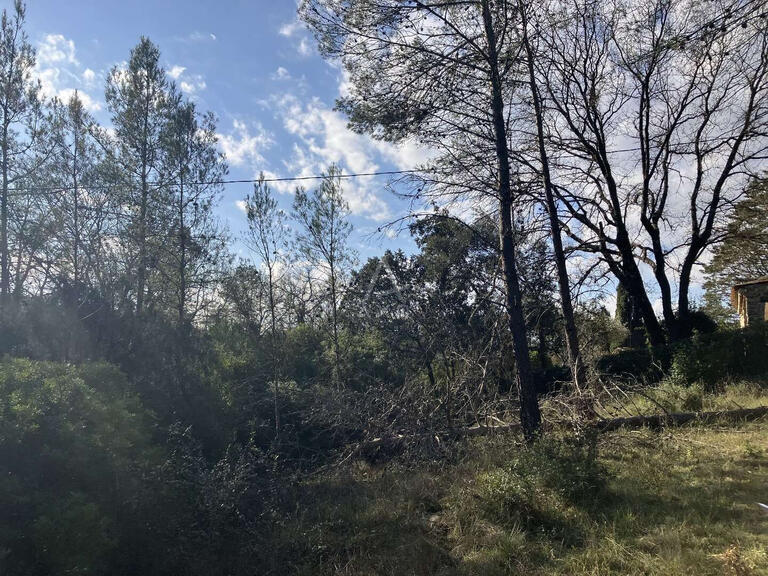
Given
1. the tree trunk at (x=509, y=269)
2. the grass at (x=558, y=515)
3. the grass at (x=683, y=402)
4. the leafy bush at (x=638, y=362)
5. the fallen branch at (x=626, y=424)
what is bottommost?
the grass at (x=558, y=515)

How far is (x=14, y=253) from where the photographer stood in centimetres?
1258

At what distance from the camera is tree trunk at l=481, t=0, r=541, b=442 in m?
6.91

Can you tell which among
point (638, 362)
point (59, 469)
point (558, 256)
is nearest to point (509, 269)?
point (558, 256)

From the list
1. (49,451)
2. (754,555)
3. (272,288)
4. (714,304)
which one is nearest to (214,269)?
(272,288)

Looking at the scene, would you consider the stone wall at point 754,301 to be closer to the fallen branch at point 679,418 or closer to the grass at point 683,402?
the grass at point 683,402

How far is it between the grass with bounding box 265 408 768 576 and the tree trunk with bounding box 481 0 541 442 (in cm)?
70

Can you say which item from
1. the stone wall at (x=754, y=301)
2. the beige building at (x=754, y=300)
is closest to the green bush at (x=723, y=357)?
the beige building at (x=754, y=300)

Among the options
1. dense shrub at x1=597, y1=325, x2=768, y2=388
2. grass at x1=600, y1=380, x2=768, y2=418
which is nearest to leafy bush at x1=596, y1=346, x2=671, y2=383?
dense shrub at x1=597, y1=325, x2=768, y2=388

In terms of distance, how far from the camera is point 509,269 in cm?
702

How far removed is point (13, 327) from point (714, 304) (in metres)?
36.2

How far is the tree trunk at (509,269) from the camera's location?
691cm

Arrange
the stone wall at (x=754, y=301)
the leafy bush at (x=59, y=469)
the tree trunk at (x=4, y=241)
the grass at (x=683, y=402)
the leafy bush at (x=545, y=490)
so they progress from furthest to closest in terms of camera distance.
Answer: the stone wall at (x=754, y=301) < the tree trunk at (x=4, y=241) < the grass at (x=683, y=402) < the leafy bush at (x=545, y=490) < the leafy bush at (x=59, y=469)

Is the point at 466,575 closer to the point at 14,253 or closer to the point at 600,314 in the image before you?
the point at 600,314

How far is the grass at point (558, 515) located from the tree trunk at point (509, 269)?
70cm
